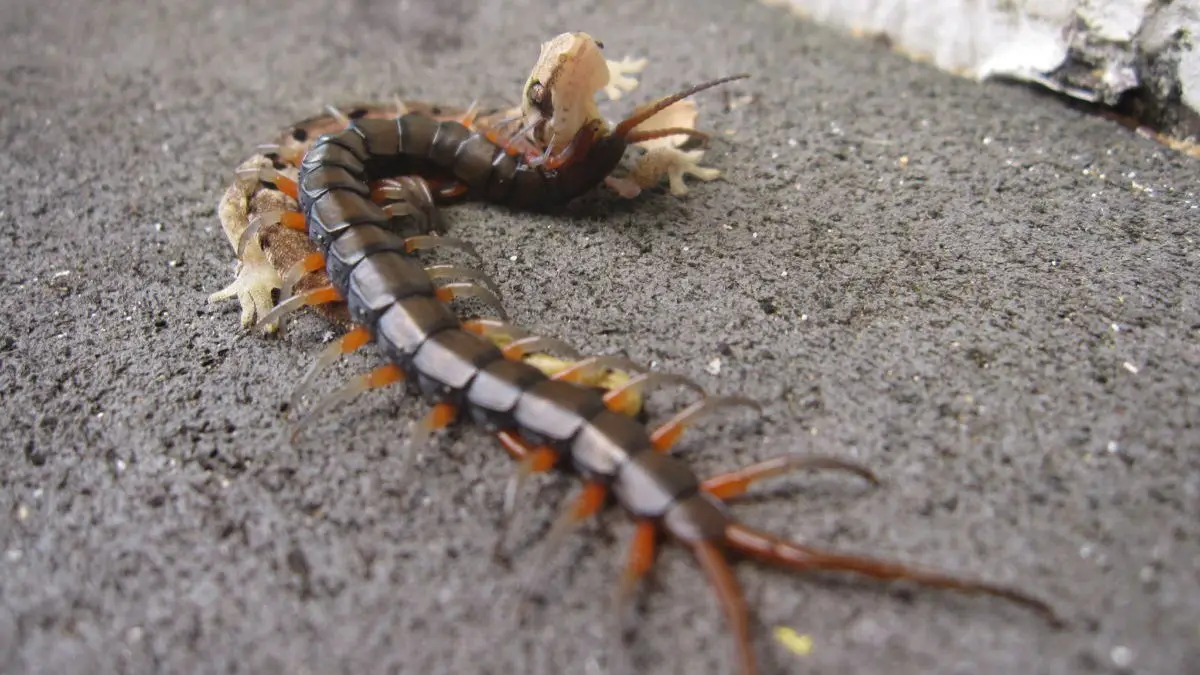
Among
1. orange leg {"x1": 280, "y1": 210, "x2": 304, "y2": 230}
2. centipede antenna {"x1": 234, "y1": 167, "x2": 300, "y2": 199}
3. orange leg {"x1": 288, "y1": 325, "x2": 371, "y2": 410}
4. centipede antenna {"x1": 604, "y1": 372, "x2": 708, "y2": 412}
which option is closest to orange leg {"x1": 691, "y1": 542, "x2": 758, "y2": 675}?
centipede antenna {"x1": 604, "y1": 372, "x2": 708, "y2": 412}

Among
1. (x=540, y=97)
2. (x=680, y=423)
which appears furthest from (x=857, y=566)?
(x=540, y=97)

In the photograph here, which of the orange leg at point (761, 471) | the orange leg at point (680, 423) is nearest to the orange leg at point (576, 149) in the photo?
the orange leg at point (680, 423)

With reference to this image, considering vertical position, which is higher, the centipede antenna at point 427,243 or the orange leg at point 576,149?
the orange leg at point 576,149

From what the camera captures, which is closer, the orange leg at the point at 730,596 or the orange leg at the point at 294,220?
the orange leg at the point at 730,596

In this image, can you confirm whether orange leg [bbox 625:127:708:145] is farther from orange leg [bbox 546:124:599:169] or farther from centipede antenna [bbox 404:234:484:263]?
centipede antenna [bbox 404:234:484:263]

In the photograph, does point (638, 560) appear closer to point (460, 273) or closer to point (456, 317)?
point (456, 317)

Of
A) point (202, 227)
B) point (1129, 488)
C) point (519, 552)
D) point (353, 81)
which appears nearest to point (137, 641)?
point (519, 552)

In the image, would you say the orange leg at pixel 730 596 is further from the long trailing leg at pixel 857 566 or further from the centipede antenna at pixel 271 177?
the centipede antenna at pixel 271 177
